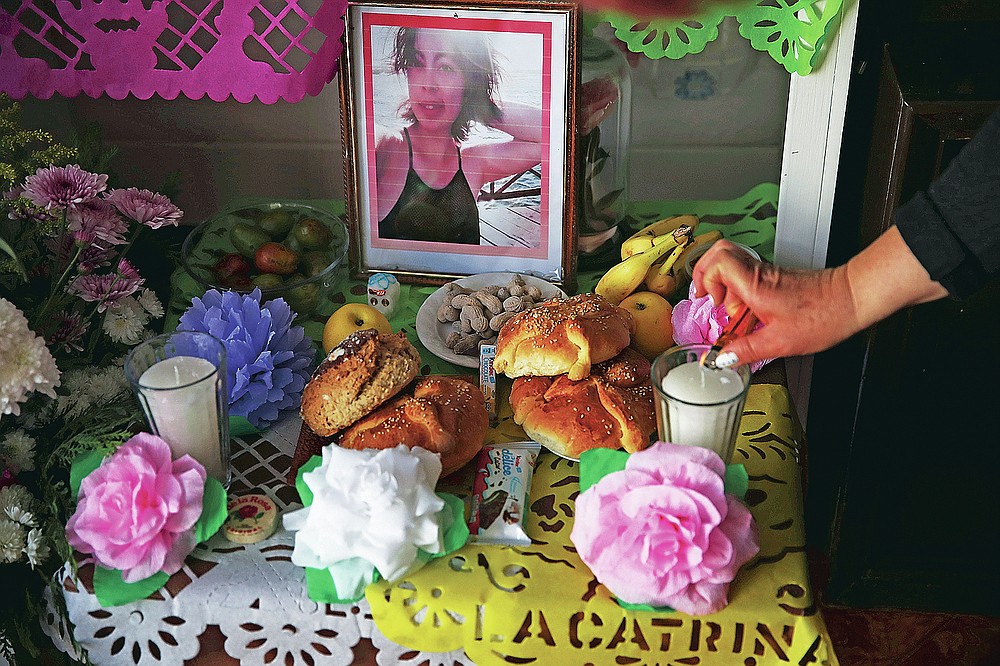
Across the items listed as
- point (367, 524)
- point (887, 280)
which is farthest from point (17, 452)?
point (887, 280)

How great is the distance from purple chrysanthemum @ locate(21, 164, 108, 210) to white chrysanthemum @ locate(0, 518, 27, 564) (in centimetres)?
34

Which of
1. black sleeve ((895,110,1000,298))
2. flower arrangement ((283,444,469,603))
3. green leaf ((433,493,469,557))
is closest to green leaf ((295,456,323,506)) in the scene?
flower arrangement ((283,444,469,603))

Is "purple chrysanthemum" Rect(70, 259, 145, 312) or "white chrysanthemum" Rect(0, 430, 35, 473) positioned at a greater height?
"purple chrysanthemum" Rect(70, 259, 145, 312)

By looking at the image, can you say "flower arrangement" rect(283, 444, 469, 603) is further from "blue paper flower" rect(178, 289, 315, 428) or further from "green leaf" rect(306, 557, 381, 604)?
"blue paper flower" rect(178, 289, 315, 428)

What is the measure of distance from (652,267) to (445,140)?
0.32m

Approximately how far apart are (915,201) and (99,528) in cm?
79

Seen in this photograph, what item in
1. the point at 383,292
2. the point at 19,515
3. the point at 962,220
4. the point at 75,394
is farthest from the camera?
the point at 383,292

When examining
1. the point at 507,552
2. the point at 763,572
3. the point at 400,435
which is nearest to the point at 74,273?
the point at 400,435

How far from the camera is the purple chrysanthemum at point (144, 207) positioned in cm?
109

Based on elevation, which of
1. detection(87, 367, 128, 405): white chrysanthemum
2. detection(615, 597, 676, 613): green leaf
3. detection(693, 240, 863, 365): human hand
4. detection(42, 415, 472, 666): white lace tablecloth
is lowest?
detection(42, 415, 472, 666): white lace tablecloth

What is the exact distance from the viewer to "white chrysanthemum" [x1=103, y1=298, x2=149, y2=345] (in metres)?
1.07

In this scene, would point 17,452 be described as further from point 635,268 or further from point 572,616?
point 635,268

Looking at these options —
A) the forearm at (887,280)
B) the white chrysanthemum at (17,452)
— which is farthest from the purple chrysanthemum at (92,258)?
the forearm at (887,280)

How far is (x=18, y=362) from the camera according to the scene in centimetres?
85
